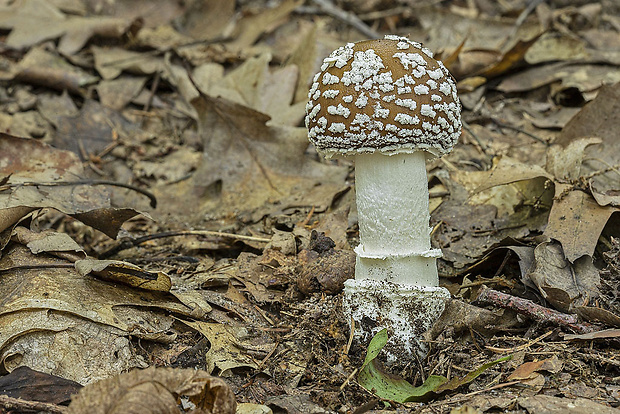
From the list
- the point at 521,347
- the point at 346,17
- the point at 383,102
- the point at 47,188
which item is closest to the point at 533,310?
the point at 521,347

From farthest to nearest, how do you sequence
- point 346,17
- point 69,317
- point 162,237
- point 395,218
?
point 346,17 < point 162,237 < point 395,218 < point 69,317

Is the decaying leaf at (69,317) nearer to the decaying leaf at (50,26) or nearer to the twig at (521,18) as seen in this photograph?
the decaying leaf at (50,26)

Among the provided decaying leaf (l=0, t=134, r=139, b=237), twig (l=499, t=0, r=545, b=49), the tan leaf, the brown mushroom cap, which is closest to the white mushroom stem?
the brown mushroom cap

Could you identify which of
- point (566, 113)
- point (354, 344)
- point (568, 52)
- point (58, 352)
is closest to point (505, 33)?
point (568, 52)

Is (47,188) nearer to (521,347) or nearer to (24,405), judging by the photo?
(24,405)

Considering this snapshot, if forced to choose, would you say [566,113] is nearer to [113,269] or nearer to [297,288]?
[297,288]
